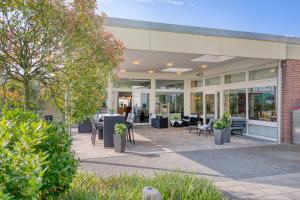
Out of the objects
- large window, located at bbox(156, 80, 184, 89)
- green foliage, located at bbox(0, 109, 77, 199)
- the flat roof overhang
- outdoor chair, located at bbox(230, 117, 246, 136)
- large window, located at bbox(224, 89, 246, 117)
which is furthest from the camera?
large window, located at bbox(156, 80, 184, 89)

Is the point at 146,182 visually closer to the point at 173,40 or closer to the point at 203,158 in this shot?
the point at 203,158

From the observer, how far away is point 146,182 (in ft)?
13.3

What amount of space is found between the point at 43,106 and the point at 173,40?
4753 millimetres

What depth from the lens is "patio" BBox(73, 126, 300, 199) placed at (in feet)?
15.6

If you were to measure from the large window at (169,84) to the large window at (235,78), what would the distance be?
448 cm

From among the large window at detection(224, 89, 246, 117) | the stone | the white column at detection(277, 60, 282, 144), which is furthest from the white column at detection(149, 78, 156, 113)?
the stone

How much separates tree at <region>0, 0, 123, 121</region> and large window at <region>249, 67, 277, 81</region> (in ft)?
27.6

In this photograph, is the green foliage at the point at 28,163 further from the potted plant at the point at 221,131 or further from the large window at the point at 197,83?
the large window at the point at 197,83

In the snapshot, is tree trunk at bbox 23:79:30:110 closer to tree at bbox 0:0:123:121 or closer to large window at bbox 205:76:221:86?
tree at bbox 0:0:123:121

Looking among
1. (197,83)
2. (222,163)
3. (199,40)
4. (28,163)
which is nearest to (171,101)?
(197,83)

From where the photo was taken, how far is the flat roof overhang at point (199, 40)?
24.3 feet

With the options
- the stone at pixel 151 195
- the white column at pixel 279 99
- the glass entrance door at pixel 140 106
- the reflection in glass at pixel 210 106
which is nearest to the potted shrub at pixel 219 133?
the white column at pixel 279 99

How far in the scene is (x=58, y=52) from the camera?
13.1 ft

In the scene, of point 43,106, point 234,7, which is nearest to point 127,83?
point 234,7
